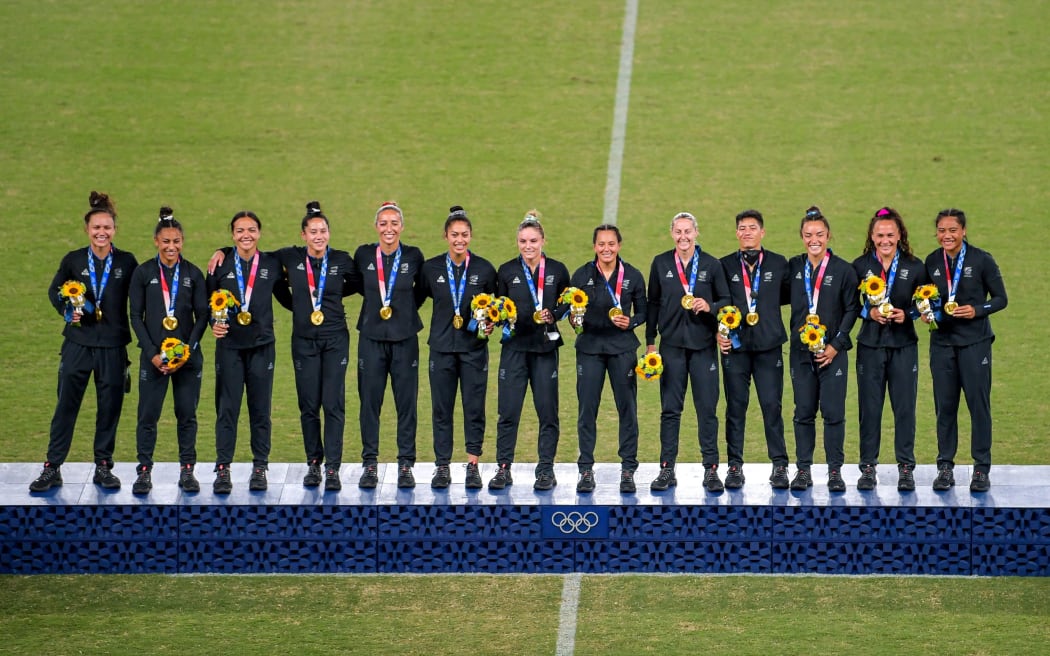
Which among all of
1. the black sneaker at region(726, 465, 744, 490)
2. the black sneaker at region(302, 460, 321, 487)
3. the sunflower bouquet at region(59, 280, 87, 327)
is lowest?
the black sneaker at region(302, 460, 321, 487)

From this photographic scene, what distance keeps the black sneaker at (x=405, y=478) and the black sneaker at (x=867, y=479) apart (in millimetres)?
2828

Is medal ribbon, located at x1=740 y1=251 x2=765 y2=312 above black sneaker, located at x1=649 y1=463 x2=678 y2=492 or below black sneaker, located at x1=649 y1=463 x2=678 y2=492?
above

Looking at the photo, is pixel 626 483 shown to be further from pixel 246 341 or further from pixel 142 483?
pixel 142 483

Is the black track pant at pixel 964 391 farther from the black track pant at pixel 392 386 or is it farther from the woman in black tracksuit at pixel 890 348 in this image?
the black track pant at pixel 392 386

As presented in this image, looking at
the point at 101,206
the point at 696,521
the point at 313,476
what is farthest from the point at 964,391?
the point at 101,206

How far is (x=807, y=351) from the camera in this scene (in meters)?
10.5

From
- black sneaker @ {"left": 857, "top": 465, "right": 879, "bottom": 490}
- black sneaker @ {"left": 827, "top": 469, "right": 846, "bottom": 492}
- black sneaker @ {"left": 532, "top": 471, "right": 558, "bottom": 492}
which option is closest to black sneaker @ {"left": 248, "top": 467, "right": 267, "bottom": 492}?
black sneaker @ {"left": 532, "top": 471, "right": 558, "bottom": 492}

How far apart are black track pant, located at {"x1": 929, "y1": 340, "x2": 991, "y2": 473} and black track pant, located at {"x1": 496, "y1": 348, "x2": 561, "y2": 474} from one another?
2386 mm

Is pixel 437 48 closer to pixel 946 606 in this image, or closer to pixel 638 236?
pixel 638 236

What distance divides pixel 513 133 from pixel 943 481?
813cm

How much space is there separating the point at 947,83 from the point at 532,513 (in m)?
9.65

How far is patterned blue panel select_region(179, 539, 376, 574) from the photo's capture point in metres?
10.5

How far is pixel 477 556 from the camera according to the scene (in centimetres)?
1056

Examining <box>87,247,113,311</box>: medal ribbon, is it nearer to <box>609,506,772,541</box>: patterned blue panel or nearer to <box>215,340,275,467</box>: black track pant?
<box>215,340,275,467</box>: black track pant
